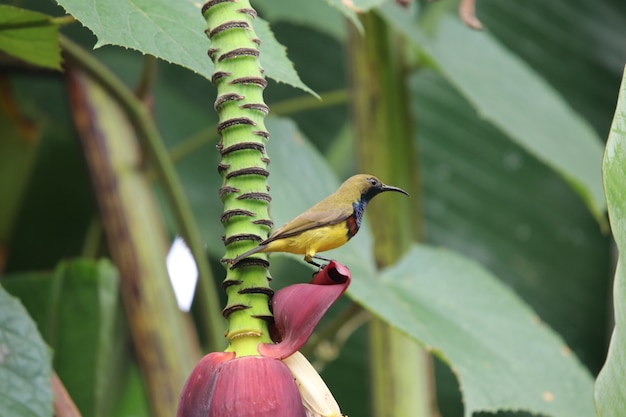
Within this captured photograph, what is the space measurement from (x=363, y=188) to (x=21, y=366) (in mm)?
227

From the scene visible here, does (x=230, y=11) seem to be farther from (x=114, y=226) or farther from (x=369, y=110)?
(x=369, y=110)

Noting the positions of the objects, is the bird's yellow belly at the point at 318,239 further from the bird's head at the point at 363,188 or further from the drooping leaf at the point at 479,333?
the drooping leaf at the point at 479,333

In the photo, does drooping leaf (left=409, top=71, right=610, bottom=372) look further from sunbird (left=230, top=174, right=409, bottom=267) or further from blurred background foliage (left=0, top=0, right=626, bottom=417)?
sunbird (left=230, top=174, right=409, bottom=267)

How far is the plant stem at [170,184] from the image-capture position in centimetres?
84

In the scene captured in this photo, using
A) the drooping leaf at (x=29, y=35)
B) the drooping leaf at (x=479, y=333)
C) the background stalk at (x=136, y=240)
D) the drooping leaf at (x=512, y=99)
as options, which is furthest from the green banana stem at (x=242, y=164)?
the drooping leaf at (x=512, y=99)

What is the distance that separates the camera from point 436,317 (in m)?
0.80

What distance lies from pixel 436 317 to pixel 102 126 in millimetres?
397

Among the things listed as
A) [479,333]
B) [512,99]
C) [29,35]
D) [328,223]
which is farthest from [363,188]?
[512,99]

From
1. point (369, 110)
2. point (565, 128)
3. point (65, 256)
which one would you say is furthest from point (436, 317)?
point (65, 256)

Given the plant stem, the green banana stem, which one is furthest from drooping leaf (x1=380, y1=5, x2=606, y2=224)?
the green banana stem

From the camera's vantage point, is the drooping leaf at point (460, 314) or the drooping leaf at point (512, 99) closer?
the drooping leaf at point (460, 314)

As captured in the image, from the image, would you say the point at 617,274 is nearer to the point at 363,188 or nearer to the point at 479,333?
the point at 363,188

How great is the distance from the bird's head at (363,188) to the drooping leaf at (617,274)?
0.12m

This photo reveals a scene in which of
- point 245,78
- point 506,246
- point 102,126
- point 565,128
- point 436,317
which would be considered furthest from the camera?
point 506,246
